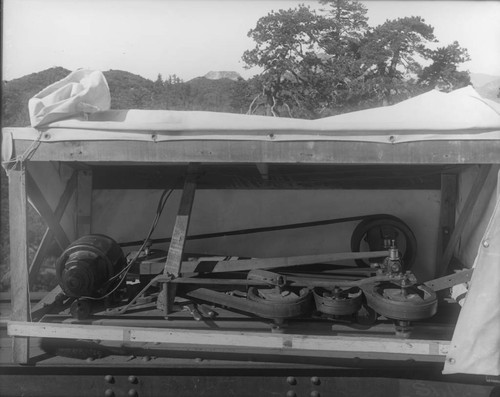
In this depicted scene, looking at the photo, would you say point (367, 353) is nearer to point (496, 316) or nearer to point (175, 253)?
point (496, 316)

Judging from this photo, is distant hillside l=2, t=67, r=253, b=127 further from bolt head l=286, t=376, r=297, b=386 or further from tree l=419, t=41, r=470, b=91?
bolt head l=286, t=376, r=297, b=386

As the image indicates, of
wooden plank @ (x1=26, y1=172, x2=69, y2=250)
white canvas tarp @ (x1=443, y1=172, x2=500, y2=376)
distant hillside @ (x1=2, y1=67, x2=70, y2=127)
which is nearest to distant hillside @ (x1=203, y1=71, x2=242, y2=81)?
distant hillside @ (x1=2, y1=67, x2=70, y2=127)

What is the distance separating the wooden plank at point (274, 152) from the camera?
257cm

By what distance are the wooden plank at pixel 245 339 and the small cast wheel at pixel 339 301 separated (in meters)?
0.24

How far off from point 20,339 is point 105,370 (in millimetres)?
530

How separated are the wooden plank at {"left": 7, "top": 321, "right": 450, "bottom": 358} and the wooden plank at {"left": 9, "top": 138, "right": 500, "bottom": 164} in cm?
94

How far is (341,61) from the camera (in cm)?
1460

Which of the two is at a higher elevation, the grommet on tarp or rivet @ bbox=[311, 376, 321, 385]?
the grommet on tarp

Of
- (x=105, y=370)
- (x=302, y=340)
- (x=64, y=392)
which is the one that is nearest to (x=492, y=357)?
(x=302, y=340)

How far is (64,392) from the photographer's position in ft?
9.59

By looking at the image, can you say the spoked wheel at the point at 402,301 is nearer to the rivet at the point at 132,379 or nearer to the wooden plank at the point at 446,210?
the wooden plank at the point at 446,210

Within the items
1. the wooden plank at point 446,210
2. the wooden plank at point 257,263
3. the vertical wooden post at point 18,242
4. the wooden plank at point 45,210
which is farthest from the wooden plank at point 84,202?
the wooden plank at point 446,210

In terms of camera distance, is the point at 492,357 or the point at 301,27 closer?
the point at 492,357

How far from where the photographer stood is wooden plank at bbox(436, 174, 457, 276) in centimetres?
391
